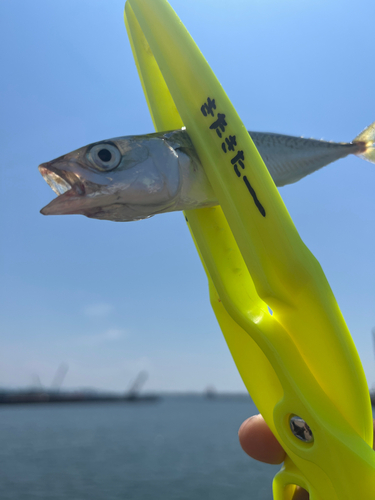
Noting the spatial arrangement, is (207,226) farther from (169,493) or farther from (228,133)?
(169,493)

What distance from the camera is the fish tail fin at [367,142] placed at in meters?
3.42

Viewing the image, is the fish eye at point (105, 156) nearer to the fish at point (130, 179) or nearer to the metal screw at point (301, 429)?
the fish at point (130, 179)

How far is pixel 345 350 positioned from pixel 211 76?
2.07 meters

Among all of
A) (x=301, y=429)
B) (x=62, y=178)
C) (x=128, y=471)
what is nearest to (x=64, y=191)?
(x=62, y=178)

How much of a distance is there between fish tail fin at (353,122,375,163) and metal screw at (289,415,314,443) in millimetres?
2527

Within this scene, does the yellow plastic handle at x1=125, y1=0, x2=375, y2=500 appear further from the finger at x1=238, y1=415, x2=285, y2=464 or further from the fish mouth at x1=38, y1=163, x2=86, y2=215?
the fish mouth at x1=38, y1=163, x2=86, y2=215

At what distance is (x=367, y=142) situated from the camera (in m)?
3.41

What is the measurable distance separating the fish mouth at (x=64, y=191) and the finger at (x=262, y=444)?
211cm

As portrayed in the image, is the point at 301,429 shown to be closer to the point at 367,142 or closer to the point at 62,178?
the point at 62,178

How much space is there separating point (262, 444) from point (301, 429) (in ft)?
2.34

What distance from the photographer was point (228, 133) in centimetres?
248

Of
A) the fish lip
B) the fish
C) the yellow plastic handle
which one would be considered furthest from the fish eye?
the yellow plastic handle

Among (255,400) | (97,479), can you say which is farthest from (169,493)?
(255,400)

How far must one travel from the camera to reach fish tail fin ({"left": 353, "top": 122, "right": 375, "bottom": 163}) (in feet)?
11.2
